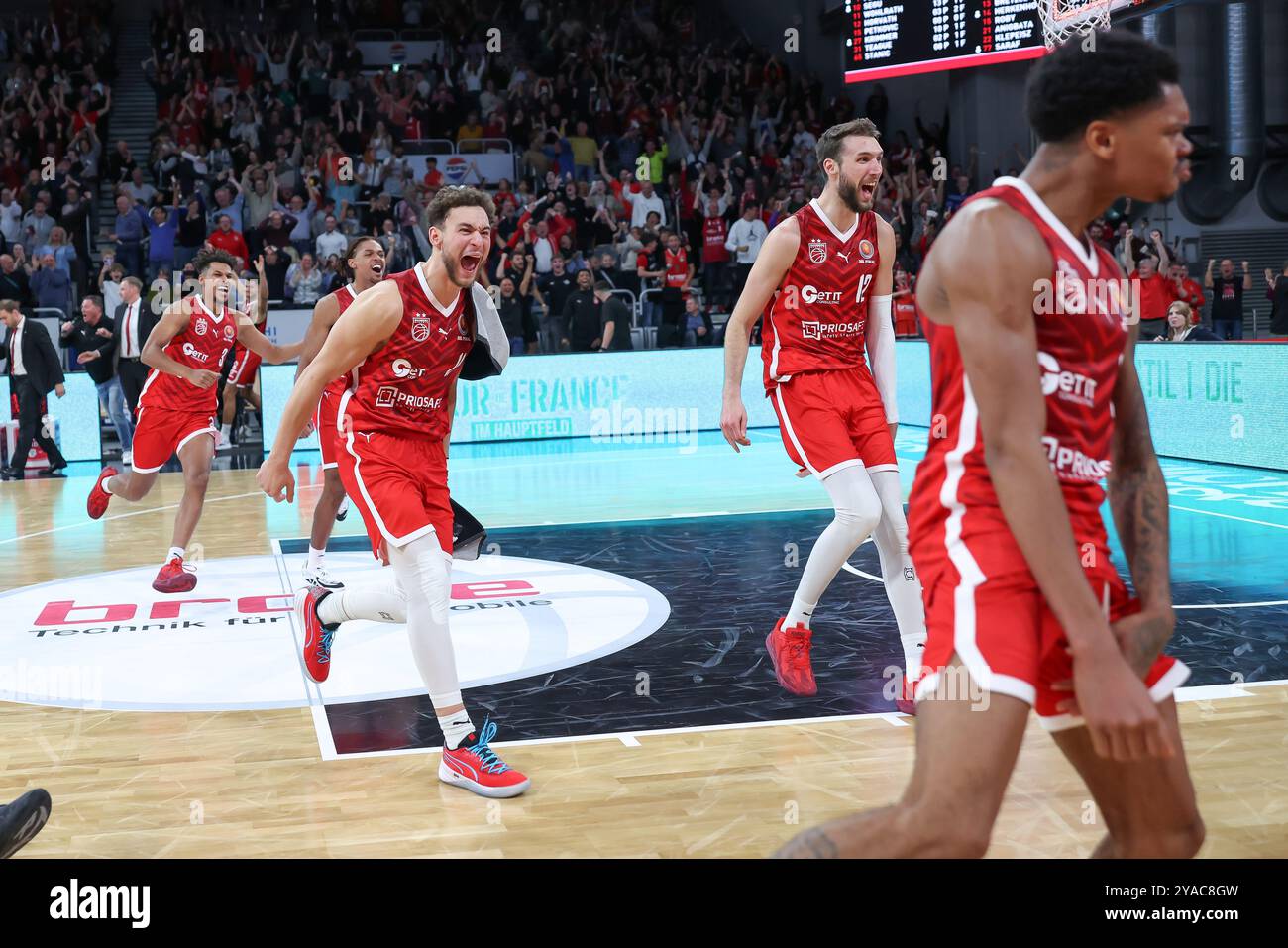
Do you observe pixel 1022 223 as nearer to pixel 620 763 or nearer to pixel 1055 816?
pixel 1055 816

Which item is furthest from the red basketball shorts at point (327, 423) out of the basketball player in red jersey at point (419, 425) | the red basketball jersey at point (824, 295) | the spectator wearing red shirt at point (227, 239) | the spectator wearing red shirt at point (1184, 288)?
the spectator wearing red shirt at point (1184, 288)

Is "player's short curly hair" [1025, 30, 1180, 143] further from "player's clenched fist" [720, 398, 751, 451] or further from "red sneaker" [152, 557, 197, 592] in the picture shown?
"red sneaker" [152, 557, 197, 592]

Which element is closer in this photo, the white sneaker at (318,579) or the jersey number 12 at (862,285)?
the jersey number 12 at (862,285)

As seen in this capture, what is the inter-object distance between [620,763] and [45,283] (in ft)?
48.6

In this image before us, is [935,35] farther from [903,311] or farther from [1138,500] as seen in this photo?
[1138,500]

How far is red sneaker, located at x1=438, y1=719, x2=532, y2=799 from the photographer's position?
4379 millimetres

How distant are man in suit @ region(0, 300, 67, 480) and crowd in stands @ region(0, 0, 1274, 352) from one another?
2.06 meters

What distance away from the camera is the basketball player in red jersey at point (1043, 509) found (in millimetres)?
2248

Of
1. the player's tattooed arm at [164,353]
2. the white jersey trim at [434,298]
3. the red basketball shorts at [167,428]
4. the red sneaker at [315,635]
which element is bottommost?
the red sneaker at [315,635]

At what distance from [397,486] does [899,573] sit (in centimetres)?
193


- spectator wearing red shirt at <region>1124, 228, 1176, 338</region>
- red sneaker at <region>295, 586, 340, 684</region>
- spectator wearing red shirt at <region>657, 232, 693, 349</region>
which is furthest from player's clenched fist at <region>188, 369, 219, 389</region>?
spectator wearing red shirt at <region>1124, 228, 1176, 338</region>

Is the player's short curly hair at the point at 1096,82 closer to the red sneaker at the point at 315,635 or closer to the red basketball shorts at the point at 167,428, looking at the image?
the red sneaker at the point at 315,635

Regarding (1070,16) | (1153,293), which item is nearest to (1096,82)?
(1070,16)

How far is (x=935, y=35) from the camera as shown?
51.8 feet
